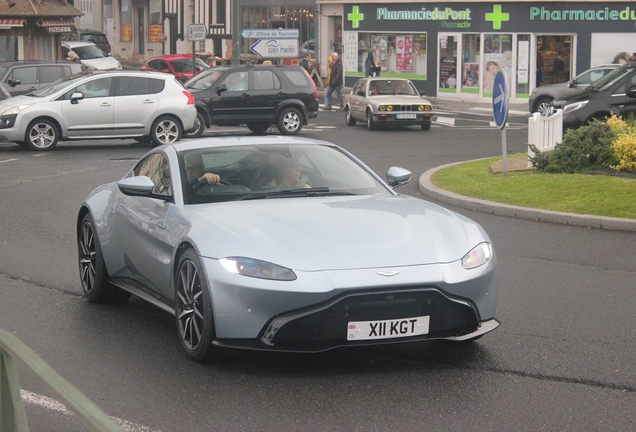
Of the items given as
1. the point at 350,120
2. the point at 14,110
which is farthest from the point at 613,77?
the point at 14,110

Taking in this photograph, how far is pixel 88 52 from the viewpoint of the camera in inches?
1726

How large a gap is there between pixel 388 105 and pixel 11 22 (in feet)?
58.0

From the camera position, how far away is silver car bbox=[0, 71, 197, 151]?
68.9 ft

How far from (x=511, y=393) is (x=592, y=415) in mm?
499

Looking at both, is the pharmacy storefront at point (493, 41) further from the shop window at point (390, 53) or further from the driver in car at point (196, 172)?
the driver in car at point (196, 172)

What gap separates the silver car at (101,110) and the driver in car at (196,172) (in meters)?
14.7

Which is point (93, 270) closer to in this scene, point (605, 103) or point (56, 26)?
point (605, 103)

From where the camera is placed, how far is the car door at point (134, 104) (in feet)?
71.4

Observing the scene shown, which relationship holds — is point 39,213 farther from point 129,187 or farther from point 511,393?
point 511,393

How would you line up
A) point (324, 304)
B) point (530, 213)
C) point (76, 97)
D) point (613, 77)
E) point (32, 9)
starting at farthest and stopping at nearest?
point (32, 9)
point (76, 97)
point (613, 77)
point (530, 213)
point (324, 304)

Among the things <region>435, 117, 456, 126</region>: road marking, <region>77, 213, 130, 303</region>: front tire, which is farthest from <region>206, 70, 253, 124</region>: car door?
<region>77, 213, 130, 303</region>: front tire

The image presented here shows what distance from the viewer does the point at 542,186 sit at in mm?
13445

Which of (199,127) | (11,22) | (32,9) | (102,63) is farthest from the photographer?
(102,63)

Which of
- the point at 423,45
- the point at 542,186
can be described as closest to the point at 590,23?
the point at 423,45
